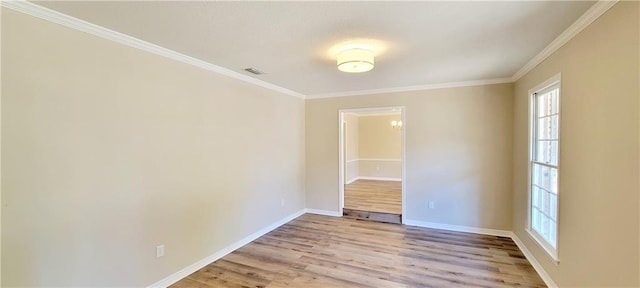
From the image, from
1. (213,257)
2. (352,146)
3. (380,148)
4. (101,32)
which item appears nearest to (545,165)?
(213,257)

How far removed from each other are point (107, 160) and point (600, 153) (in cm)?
377

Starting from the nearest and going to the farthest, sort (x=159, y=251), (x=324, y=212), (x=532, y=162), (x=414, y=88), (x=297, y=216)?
(x=159, y=251) → (x=532, y=162) → (x=414, y=88) → (x=297, y=216) → (x=324, y=212)

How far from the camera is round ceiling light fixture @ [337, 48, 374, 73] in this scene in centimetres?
259

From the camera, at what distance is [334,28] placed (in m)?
2.19

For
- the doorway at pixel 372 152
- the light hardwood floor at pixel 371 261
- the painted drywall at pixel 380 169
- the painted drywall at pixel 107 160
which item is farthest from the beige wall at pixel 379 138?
the painted drywall at pixel 107 160

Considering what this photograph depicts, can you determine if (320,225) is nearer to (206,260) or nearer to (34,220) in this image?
(206,260)

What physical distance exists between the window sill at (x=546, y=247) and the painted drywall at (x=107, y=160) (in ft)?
11.7

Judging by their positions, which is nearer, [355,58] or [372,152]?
[355,58]

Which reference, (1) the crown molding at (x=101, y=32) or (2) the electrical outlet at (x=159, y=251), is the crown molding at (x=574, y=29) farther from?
(2) the electrical outlet at (x=159, y=251)

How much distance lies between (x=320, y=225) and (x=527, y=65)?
146 inches

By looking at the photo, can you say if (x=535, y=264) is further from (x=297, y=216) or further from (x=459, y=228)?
(x=297, y=216)

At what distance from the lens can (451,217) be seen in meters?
4.41

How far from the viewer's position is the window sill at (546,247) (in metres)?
2.55

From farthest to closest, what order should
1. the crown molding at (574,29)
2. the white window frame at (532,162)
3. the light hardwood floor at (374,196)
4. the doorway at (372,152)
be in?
the doorway at (372,152), the light hardwood floor at (374,196), the white window frame at (532,162), the crown molding at (574,29)
